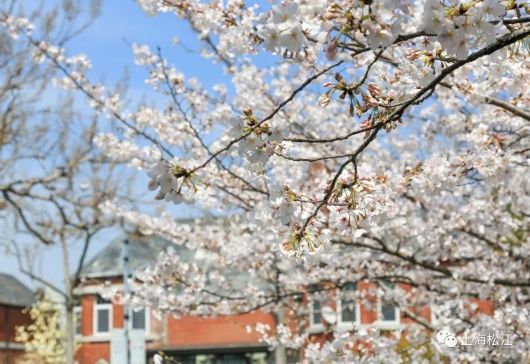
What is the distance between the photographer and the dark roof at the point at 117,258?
28.8 m

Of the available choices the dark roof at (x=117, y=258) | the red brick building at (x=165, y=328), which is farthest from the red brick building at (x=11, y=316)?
the dark roof at (x=117, y=258)

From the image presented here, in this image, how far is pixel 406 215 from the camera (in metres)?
8.35

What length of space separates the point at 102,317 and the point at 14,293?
26.8 ft

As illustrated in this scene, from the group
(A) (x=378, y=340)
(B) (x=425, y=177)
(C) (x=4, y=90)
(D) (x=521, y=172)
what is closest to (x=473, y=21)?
(B) (x=425, y=177)

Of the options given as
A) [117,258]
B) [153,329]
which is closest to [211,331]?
[153,329]

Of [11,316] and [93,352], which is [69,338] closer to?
[93,352]

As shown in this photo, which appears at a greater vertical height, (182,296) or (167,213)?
(167,213)

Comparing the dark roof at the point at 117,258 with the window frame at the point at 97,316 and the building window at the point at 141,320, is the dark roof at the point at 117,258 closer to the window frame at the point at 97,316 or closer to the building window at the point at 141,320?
the window frame at the point at 97,316

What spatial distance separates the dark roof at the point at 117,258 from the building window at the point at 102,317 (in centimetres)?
112

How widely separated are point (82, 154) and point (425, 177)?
18997 millimetres

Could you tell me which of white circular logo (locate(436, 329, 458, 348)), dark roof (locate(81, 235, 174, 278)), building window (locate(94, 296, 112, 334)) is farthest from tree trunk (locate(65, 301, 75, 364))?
white circular logo (locate(436, 329, 458, 348))

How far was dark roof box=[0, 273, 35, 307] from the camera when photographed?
34.1 m

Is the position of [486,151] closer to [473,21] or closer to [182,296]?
[473,21]

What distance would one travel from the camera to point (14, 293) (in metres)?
35.4
